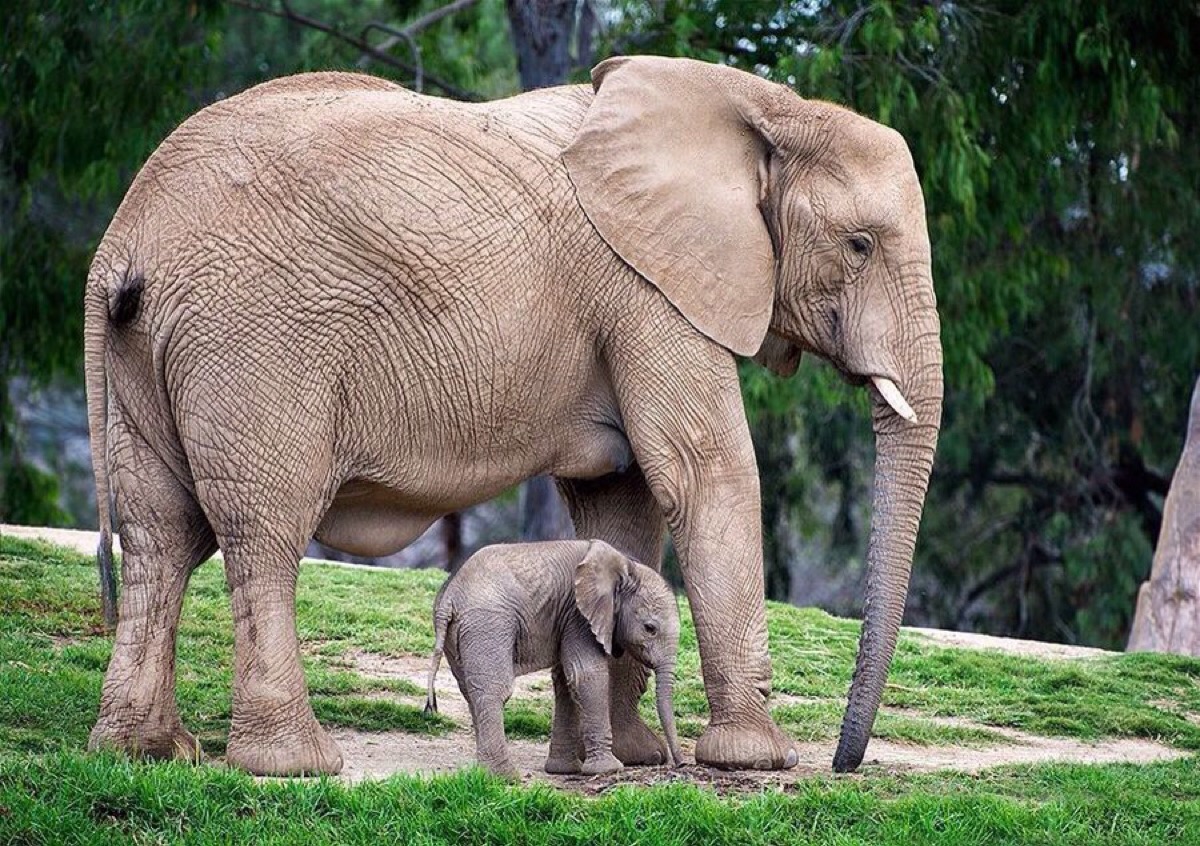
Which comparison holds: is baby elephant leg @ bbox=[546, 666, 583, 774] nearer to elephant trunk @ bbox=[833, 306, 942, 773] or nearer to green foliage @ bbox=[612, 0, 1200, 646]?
elephant trunk @ bbox=[833, 306, 942, 773]

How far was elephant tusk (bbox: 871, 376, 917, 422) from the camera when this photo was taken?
8523mm

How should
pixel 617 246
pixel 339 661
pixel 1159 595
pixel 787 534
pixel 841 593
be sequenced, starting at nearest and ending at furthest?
1. pixel 617 246
2. pixel 339 661
3. pixel 1159 595
4. pixel 787 534
5. pixel 841 593

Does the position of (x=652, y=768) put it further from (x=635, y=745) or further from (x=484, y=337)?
(x=484, y=337)

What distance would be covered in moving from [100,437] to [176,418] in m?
A: 0.35

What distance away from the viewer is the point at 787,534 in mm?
22922

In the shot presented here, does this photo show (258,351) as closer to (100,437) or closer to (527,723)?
(100,437)

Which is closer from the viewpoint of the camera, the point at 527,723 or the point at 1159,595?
the point at 527,723

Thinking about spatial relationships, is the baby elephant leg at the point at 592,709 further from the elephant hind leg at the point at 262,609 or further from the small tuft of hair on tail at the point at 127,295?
the small tuft of hair on tail at the point at 127,295

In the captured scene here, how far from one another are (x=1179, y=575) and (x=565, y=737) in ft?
23.0

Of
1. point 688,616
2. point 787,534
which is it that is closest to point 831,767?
point 688,616

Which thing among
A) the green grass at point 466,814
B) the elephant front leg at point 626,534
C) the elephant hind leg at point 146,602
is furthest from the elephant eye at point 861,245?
the elephant hind leg at point 146,602

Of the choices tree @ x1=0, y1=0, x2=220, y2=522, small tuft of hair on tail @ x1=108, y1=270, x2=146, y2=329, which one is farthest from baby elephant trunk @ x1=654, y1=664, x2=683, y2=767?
tree @ x1=0, y1=0, x2=220, y2=522

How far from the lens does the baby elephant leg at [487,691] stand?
7.84 metres

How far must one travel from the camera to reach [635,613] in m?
8.18
